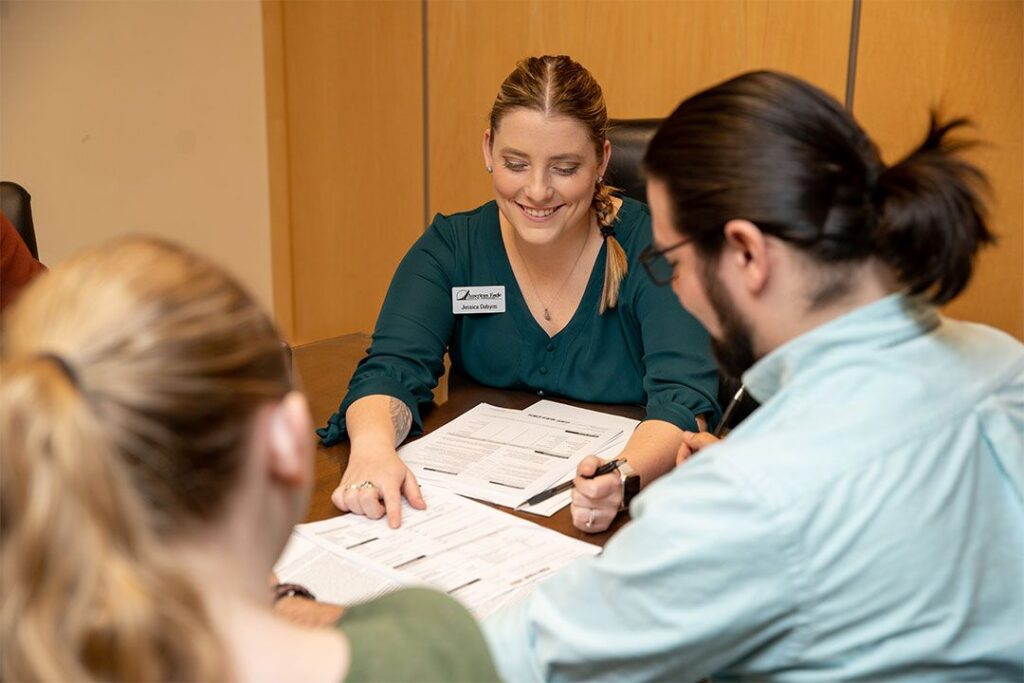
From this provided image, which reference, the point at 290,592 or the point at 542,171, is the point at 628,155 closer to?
the point at 542,171

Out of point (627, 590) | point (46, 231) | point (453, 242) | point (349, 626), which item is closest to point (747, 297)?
point (627, 590)

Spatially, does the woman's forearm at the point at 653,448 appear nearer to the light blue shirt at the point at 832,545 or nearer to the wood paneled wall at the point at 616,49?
the light blue shirt at the point at 832,545

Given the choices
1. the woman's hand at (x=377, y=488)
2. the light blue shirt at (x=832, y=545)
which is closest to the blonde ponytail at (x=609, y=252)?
the woman's hand at (x=377, y=488)

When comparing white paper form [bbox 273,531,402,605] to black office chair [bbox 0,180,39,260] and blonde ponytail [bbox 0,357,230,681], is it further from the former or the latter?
black office chair [bbox 0,180,39,260]

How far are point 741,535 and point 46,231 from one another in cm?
328

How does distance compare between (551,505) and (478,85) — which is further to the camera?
(478,85)

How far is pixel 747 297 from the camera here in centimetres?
98

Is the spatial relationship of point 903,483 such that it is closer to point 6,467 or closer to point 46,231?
point 6,467

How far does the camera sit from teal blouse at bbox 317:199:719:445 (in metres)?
1.67

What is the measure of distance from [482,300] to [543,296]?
0.39ft

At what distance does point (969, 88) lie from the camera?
260 centimetres

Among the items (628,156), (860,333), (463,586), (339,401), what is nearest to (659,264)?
(860,333)

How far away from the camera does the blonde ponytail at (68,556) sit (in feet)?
1.81

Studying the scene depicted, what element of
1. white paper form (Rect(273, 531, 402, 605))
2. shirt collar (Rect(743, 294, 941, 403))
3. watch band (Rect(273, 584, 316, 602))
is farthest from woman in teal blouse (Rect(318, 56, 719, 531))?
shirt collar (Rect(743, 294, 941, 403))
